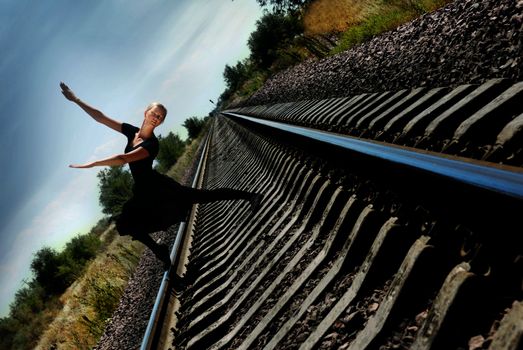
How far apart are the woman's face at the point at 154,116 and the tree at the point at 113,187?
178 feet

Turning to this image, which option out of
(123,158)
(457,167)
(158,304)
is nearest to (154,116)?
(123,158)

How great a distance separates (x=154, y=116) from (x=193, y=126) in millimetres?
49704

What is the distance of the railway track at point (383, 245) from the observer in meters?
1.73

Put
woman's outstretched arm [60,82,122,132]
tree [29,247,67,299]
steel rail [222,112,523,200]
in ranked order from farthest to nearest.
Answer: tree [29,247,67,299]
woman's outstretched arm [60,82,122,132]
steel rail [222,112,523,200]

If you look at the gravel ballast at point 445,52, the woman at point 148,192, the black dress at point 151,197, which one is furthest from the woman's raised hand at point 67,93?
the gravel ballast at point 445,52

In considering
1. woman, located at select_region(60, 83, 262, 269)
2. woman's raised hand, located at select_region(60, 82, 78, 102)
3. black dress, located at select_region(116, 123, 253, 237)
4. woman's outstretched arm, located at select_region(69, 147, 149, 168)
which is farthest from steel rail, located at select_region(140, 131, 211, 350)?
woman's raised hand, located at select_region(60, 82, 78, 102)

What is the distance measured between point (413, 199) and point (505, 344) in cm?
112

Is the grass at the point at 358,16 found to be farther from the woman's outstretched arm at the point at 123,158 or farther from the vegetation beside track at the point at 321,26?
the woman's outstretched arm at the point at 123,158

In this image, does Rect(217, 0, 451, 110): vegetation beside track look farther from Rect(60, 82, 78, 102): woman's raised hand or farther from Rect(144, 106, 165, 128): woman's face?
Rect(60, 82, 78, 102): woman's raised hand

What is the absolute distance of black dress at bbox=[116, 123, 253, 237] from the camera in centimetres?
516

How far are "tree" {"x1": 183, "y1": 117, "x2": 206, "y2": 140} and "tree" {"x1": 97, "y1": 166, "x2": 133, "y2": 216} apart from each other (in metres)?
13.3

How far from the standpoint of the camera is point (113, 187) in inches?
2456

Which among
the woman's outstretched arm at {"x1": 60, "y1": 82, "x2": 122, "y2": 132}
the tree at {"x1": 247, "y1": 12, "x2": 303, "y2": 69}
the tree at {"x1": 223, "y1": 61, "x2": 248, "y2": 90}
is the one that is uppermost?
the tree at {"x1": 223, "y1": 61, "x2": 248, "y2": 90}

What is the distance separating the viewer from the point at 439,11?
254 inches
